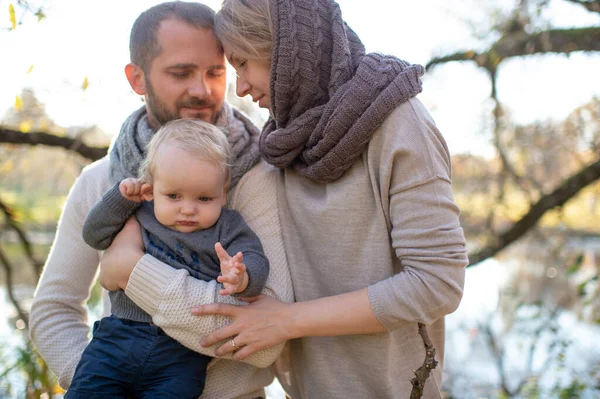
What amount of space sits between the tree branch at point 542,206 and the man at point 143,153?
9.39 feet

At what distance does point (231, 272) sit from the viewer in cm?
177

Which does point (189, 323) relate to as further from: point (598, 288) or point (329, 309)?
point (598, 288)

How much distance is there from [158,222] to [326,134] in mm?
605

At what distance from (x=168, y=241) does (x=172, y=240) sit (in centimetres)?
1

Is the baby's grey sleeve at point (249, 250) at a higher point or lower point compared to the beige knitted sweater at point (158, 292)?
higher

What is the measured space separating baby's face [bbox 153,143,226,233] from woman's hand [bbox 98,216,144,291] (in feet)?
0.36

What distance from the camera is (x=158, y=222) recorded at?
204 cm

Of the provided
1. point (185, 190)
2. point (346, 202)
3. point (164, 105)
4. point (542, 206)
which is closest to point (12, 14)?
point (164, 105)

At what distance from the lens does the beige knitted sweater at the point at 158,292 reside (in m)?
1.90

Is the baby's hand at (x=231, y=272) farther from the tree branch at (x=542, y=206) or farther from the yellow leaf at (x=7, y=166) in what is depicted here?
the tree branch at (x=542, y=206)

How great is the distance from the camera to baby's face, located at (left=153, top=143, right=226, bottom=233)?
195 centimetres

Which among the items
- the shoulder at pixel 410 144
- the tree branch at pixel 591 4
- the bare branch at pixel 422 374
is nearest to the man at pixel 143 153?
the shoulder at pixel 410 144

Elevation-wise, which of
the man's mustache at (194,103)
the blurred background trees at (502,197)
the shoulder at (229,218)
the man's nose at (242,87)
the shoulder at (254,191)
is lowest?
the blurred background trees at (502,197)

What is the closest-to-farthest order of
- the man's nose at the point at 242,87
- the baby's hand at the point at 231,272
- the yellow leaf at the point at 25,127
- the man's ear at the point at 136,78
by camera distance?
the baby's hand at the point at 231,272
the man's nose at the point at 242,87
the man's ear at the point at 136,78
the yellow leaf at the point at 25,127
